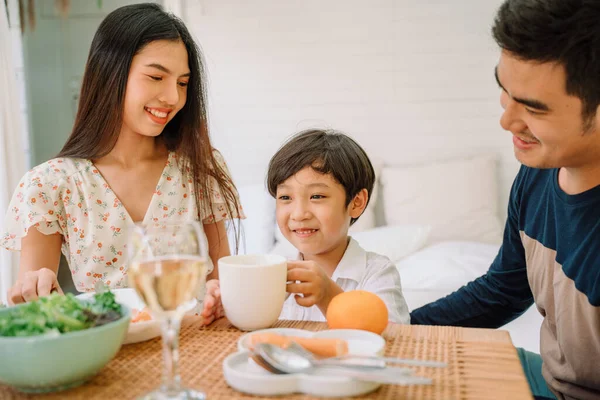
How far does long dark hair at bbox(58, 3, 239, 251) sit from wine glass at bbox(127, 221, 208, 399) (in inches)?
41.8

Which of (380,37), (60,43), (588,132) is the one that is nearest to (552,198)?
(588,132)

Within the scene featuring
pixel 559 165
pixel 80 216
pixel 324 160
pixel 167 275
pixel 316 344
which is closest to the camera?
pixel 167 275

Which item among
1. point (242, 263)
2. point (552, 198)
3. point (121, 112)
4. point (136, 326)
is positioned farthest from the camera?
point (121, 112)

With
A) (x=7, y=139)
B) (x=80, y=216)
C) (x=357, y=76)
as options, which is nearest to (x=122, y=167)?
(x=80, y=216)

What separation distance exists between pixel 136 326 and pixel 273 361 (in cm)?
25

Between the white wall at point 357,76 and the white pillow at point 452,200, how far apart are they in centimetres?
23

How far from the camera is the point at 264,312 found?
0.93 meters

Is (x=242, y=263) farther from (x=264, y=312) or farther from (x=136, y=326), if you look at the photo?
(x=136, y=326)

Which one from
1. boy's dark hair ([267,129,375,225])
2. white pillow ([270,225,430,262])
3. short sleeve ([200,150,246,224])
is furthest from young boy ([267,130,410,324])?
white pillow ([270,225,430,262])

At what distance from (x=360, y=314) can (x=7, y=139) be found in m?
Answer: 2.47

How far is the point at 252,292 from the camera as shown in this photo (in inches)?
36.0

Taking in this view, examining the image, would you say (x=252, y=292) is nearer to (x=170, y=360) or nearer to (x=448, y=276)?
(x=170, y=360)

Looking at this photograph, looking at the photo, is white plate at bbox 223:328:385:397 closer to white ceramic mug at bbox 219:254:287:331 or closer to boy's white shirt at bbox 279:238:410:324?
white ceramic mug at bbox 219:254:287:331

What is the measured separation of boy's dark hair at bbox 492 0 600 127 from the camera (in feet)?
3.27
